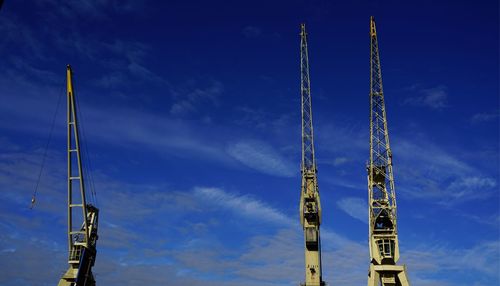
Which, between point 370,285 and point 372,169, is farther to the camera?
point 372,169

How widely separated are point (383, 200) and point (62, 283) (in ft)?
A: 205

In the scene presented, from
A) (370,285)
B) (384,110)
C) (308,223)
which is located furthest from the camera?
(384,110)

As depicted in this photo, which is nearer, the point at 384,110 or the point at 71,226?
the point at 71,226

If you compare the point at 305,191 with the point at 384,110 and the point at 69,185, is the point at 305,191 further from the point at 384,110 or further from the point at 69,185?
the point at 69,185

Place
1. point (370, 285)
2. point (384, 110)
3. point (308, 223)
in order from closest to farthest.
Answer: point (370, 285), point (308, 223), point (384, 110)

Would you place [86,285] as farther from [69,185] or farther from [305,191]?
[305,191]

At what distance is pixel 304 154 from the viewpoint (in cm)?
10212

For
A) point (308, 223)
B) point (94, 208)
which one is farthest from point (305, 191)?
point (94, 208)

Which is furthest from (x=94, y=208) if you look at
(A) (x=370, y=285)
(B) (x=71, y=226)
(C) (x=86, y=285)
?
(A) (x=370, y=285)

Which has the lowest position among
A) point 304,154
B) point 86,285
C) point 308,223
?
point 86,285

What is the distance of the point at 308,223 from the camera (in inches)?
3516

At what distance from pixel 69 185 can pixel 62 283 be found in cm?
1898

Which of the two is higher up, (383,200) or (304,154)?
(304,154)

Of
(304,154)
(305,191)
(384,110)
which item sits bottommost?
(305,191)
